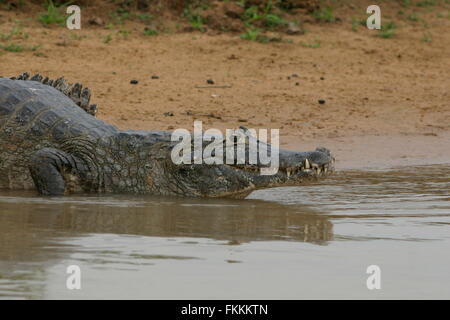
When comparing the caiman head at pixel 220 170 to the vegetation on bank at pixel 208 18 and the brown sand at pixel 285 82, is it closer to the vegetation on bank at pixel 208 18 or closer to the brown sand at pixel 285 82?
the brown sand at pixel 285 82

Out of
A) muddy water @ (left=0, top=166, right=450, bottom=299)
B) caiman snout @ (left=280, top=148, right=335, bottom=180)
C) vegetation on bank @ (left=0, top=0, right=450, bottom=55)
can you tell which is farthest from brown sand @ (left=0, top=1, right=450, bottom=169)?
muddy water @ (left=0, top=166, right=450, bottom=299)

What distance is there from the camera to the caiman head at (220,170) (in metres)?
6.64

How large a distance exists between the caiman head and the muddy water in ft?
0.61

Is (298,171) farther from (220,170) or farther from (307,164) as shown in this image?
(220,170)

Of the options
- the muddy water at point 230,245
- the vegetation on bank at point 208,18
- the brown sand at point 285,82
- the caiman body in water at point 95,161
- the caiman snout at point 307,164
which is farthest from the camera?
the vegetation on bank at point 208,18

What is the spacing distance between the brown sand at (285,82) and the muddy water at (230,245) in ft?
8.66

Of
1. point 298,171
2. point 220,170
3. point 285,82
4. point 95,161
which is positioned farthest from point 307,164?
point 285,82

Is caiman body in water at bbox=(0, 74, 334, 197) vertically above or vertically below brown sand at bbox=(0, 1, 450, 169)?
below

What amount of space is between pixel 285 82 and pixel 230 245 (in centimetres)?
707

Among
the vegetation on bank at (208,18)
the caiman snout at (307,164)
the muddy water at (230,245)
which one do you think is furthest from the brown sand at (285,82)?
the muddy water at (230,245)

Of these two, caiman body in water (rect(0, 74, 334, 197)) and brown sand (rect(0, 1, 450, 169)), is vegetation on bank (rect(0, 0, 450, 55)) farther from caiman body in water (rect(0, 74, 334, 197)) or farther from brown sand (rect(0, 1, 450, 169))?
caiman body in water (rect(0, 74, 334, 197))

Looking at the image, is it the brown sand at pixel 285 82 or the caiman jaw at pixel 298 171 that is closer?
the caiman jaw at pixel 298 171

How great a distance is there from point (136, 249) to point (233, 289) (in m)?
0.89

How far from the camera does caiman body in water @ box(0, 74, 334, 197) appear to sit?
6770 millimetres
